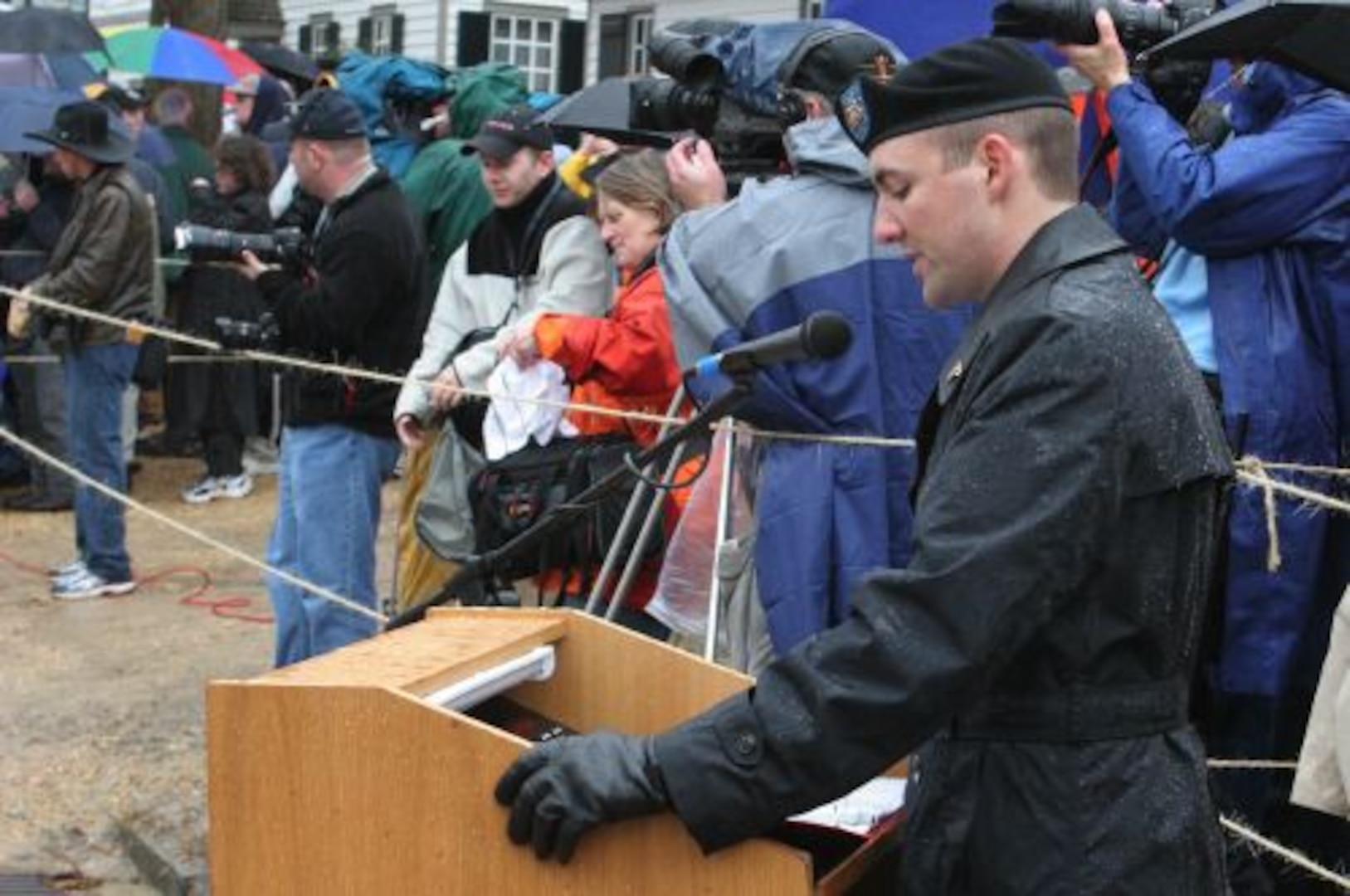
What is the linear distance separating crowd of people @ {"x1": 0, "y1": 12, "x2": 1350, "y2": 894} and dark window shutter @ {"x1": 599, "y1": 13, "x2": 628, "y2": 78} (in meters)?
17.2

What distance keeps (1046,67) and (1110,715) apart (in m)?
0.75

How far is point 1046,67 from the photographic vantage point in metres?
2.02

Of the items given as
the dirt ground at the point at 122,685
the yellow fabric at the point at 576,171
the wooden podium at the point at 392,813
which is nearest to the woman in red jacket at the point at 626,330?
the dirt ground at the point at 122,685

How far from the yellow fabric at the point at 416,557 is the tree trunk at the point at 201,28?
10.2 m

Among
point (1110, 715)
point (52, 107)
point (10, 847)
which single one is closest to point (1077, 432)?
point (1110, 715)

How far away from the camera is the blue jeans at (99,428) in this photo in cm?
746

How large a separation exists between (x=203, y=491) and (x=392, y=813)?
8.19 meters

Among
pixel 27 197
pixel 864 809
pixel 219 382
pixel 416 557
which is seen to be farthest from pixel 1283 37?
pixel 27 197

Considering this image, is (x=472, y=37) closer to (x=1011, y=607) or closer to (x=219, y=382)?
(x=219, y=382)

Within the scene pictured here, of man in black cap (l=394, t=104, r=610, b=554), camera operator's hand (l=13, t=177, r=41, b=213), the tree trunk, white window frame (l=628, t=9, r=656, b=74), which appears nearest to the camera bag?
man in black cap (l=394, t=104, r=610, b=554)

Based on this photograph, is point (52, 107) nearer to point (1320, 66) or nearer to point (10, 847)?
point (10, 847)

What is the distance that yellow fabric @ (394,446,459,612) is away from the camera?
208 inches

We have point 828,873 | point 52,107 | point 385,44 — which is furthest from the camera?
point 385,44

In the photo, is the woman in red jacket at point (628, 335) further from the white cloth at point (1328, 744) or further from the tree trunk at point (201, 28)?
the tree trunk at point (201, 28)
